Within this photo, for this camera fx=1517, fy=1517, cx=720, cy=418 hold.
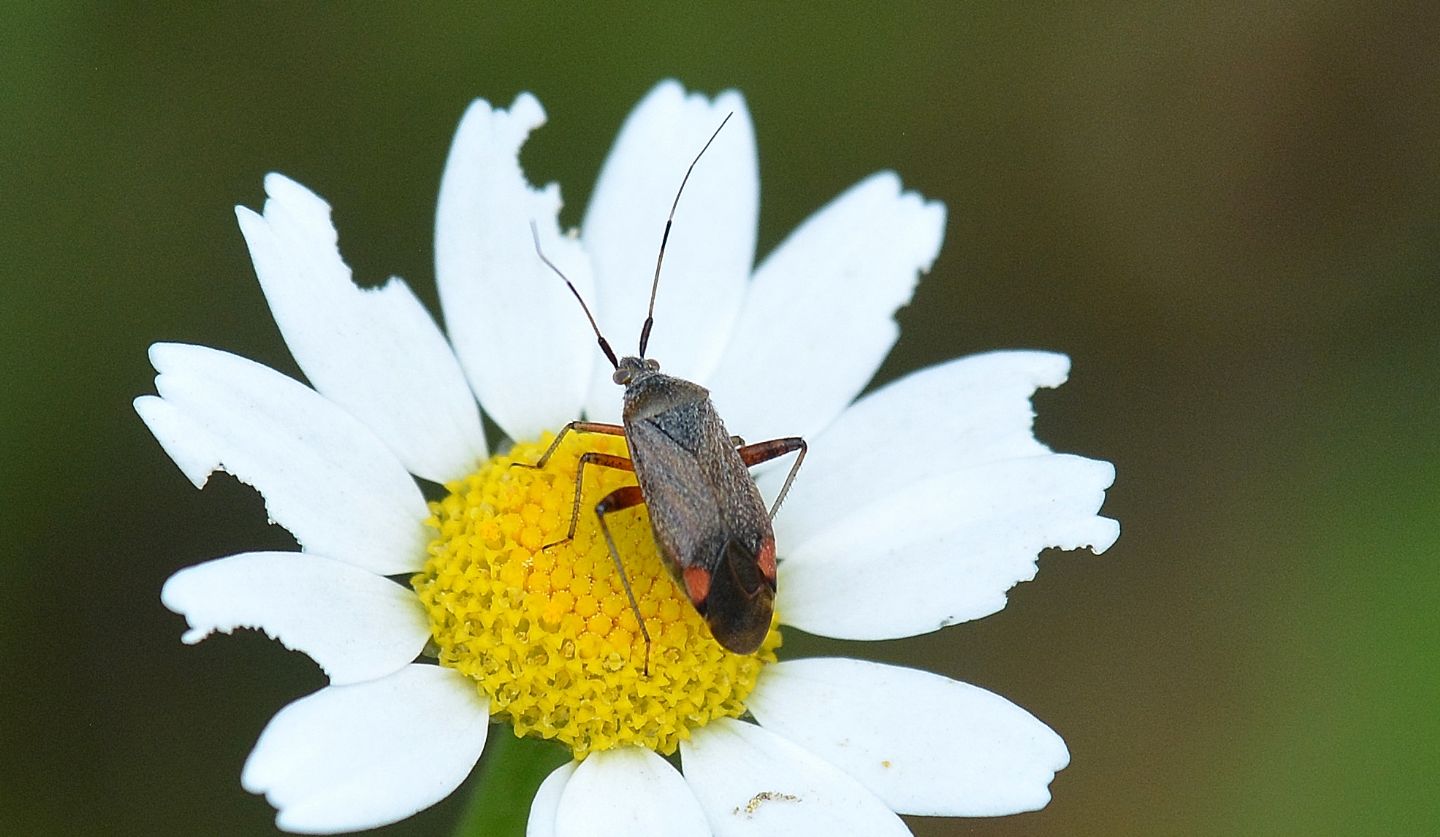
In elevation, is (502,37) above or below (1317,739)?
above

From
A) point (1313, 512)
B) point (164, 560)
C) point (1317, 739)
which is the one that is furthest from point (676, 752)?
point (1313, 512)

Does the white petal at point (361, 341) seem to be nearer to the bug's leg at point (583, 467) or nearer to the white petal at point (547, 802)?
the bug's leg at point (583, 467)

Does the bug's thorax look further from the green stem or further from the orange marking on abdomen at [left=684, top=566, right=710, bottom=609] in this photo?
the green stem

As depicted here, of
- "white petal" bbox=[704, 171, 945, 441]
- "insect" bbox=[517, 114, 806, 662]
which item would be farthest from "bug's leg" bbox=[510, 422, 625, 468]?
"white petal" bbox=[704, 171, 945, 441]

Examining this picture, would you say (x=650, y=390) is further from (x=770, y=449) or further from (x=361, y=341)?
(x=361, y=341)

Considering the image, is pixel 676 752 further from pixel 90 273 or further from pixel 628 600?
pixel 90 273

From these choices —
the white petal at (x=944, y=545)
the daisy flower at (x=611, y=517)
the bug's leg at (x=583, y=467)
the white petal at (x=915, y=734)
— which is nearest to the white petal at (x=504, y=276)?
the daisy flower at (x=611, y=517)

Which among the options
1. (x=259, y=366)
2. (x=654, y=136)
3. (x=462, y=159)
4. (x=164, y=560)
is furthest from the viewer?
(x=164, y=560)
